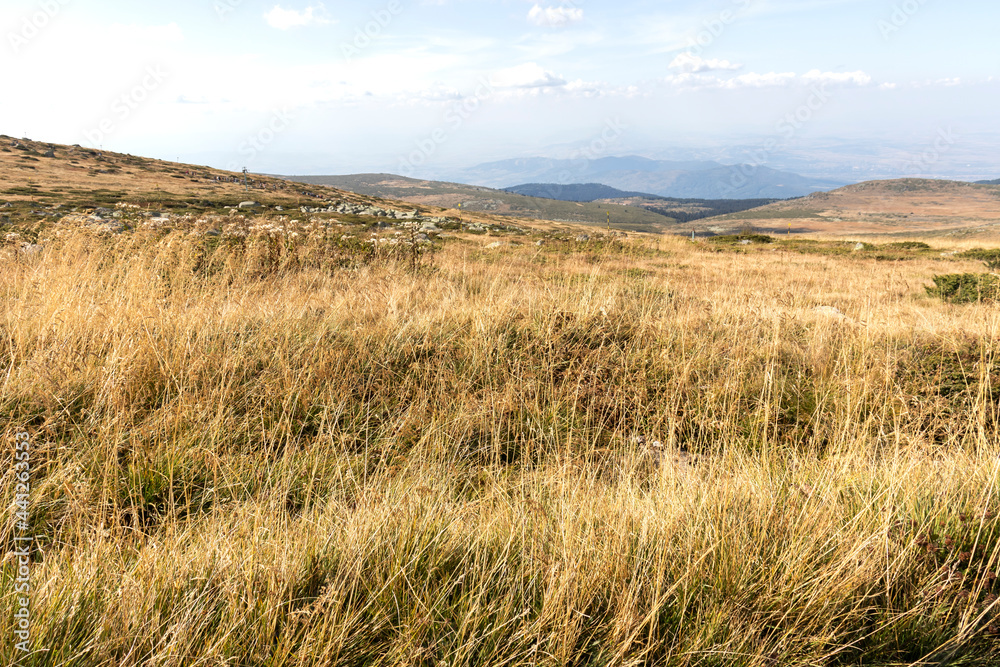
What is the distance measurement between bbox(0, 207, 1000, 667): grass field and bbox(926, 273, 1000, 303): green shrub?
225 inches

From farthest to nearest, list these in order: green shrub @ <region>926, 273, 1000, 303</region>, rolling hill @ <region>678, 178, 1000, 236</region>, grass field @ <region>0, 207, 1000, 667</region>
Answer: rolling hill @ <region>678, 178, 1000, 236</region>, green shrub @ <region>926, 273, 1000, 303</region>, grass field @ <region>0, 207, 1000, 667</region>

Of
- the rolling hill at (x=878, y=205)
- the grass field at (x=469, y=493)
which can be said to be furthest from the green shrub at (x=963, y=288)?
the rolling hill at (x=878, y=205)

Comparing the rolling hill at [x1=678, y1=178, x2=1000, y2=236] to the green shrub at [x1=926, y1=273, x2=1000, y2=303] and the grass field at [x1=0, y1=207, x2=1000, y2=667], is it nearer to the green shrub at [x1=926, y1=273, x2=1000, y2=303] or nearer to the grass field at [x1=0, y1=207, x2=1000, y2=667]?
the green shrub at [x1=926, y1=273, x2=1000, y2=303]

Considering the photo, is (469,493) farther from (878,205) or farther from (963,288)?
(878,205)

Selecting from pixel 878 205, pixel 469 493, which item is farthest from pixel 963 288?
pixel 878 205

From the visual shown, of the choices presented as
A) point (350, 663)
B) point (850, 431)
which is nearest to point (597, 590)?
point (350, 663)

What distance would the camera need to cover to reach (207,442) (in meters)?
2.56

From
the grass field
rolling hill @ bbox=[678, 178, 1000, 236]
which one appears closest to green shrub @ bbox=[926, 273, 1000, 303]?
the grass field

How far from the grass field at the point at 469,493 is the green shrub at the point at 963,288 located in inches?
225

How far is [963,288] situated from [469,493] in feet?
36.0

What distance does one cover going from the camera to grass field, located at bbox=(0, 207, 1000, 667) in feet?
4.87

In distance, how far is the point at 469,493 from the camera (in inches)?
97.8

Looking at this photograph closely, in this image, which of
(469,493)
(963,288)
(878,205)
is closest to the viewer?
(469,493)

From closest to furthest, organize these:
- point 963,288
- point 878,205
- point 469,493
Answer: point 469,493 < point 963,288 < point 878,205
